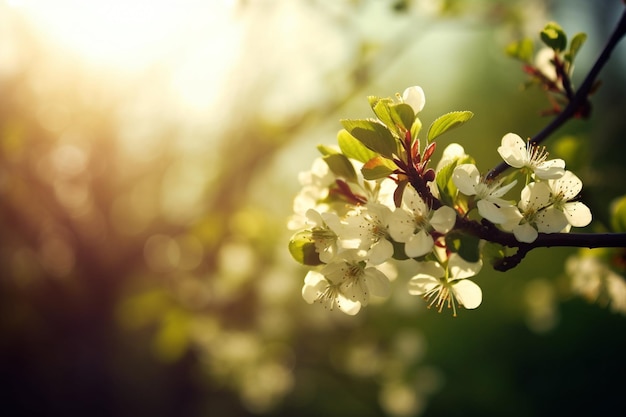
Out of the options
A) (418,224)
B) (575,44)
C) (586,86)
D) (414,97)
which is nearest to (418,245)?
(418,224)

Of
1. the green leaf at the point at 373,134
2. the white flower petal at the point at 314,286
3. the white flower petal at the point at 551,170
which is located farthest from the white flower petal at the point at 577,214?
the white flower petal at the point at 314,286

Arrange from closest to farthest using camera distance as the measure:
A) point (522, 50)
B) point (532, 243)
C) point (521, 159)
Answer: point (532, 243), point (521, 159), point (522, 50)

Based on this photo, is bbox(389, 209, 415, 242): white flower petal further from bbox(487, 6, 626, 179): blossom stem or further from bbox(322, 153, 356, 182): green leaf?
bbox(487, 6, 626, 179): blossom stem

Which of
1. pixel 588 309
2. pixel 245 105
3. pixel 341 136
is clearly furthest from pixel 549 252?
pixel 341 136

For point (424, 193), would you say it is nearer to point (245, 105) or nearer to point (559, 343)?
point (245, 105)

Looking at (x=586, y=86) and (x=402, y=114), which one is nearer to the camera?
(x=402, y=114)

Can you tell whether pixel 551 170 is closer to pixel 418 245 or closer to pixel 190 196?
pixel 418 245

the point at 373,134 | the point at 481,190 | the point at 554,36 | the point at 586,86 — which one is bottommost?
the point at 481,190

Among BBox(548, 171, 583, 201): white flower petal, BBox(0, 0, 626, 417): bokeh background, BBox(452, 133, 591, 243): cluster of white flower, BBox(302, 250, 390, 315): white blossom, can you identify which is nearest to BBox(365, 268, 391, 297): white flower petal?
BBox(302, 250, 390, 315): white blossom
